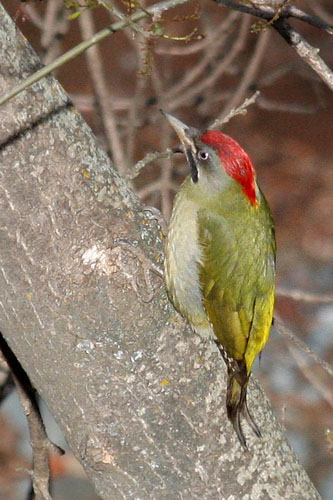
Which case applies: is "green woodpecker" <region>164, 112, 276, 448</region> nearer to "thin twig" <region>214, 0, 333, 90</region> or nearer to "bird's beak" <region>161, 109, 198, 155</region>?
"bird's beak" <region>161, 109, 198, 155</region>

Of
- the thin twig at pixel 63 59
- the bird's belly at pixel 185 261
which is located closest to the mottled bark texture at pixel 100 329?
the bird's belly at pixel 185 261

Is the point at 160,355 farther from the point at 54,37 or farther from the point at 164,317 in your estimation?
the point at 54,37

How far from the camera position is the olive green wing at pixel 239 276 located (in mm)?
2908

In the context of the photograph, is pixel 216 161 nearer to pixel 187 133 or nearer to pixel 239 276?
pixel 187 133

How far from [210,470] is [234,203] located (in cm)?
101

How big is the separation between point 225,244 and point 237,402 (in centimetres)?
74

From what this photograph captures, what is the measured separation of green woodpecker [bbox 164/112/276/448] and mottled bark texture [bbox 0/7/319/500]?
1.48 feet

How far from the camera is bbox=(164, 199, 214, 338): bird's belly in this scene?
272cm

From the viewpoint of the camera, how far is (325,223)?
9539 mm

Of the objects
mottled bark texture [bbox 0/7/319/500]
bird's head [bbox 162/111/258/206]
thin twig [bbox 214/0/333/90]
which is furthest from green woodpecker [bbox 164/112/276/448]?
thin twig [bbox 214/0/333/90]

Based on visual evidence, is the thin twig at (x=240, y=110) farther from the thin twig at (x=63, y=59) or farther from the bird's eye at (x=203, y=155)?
the thin twig at (x=63, y=59)

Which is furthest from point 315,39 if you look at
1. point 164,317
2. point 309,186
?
point 164,317

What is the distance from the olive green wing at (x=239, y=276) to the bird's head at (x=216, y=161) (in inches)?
4.4

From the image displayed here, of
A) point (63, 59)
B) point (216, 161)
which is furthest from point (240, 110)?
point (63, 59)
